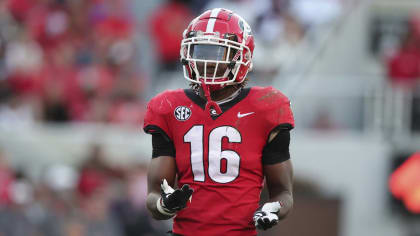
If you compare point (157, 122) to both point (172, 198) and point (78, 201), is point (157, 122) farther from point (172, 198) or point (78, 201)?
point (78, 201)

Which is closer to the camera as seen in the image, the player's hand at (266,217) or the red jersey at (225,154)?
the player's hand at (266,217)

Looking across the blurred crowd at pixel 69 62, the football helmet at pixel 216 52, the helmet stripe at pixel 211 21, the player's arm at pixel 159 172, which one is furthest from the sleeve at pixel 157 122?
the blurred crowd at pixel 69 62

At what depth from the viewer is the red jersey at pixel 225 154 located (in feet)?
16.0

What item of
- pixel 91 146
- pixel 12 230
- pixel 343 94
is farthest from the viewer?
pixel 343 94

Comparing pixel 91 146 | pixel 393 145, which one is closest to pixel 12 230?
pixel 91 146

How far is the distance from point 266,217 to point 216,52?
3.01ft

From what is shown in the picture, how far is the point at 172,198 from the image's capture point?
460 cm

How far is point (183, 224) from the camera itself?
5.00 metres

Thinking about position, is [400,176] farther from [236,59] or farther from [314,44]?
[236,59]

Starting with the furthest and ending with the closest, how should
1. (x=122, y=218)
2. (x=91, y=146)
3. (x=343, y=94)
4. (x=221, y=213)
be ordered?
(x=343, y=94) → (x=91, y=146) → (x=122, y=218) → (x=221, y=213)

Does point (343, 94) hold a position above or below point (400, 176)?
above

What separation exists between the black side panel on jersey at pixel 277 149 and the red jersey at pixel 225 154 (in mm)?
38

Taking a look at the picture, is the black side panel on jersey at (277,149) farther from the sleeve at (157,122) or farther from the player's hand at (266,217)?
the sleeve at (157,122)

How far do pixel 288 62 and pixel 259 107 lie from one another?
7333 millimetres
